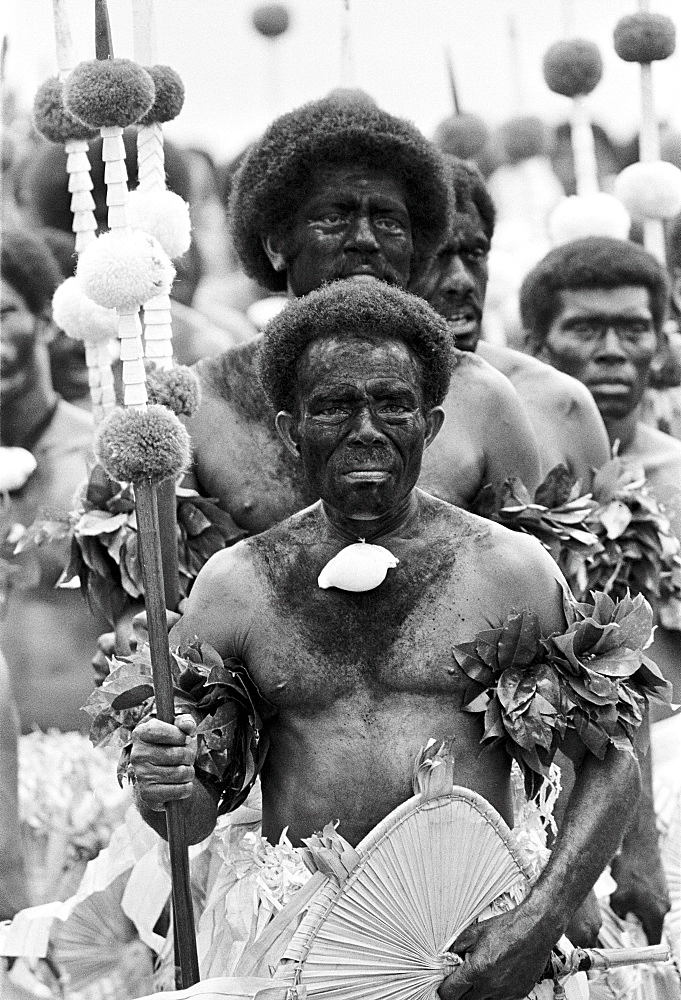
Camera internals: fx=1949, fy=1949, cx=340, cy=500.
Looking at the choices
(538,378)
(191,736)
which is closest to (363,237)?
(191,736)

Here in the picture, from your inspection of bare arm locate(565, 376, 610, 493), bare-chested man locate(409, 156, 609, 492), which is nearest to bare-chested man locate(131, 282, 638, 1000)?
bare-chested man locate(409, 156, 609, 492)

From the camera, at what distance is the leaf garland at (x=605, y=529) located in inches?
198

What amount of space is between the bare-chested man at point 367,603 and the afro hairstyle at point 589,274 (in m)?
3.14

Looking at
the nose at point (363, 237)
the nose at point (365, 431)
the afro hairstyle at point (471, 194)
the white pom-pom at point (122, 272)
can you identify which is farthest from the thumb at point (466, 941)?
the afro hairstyle at point (471, 194)

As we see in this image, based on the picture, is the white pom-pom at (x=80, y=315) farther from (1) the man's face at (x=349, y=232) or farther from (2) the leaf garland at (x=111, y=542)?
(1) the man's face at (x=349, y=232)

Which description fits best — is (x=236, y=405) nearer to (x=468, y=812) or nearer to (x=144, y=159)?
(x=144, y=159)

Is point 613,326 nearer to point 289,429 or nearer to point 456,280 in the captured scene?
point 456,280

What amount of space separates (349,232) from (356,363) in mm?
888

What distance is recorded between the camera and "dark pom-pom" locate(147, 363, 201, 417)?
4047 mm

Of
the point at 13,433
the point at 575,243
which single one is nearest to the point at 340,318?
the point at 575,243

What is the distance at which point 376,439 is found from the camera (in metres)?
3.69

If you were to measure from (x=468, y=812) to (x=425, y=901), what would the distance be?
18 cm

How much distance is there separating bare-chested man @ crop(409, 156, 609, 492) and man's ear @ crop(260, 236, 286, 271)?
852 millimetres

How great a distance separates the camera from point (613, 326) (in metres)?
6.95
